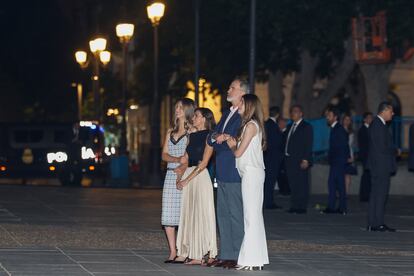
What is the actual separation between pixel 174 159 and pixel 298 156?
28.3 ft

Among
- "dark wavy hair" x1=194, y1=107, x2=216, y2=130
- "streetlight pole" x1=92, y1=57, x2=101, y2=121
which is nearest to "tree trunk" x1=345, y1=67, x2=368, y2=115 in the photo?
"streetlight pole" x1=92, y1=57, x2=101, y2=121

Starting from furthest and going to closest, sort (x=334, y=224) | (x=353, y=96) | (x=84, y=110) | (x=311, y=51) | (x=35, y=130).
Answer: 1. (x=84, y=110)
2. (x=353, y=96)
3. (x=35, y=130)
4. (x=311, y=51)
5. (x=334, y=224)

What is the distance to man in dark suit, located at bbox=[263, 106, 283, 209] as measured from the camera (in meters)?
24.5

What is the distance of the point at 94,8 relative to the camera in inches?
2248

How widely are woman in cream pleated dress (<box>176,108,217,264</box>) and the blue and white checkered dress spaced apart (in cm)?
23

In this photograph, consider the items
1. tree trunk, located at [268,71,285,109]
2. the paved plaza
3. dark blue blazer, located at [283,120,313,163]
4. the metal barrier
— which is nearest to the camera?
the paved plaza

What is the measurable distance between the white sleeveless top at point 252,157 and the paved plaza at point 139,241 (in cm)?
107

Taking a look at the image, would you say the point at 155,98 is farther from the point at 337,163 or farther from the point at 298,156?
the point at 298,156

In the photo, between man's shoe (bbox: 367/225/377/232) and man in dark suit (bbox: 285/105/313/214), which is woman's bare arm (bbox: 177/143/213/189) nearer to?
man's shoe (bbox: 367/225/377/232)

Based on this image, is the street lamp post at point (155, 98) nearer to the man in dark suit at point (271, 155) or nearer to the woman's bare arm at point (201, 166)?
the man in dark suit at point (271, 155)

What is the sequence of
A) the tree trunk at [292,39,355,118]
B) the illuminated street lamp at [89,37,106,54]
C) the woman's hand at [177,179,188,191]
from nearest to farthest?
A: the woman's hand at [177,179,188,191] < the tree trunk at [292,39,355,118] < the illuminated street lamp at [89,37,106,54]

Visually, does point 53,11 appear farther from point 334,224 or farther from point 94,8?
point 334,224

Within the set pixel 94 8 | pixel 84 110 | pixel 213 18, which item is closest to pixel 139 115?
pixel 84 110

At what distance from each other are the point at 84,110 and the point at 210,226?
190ft
